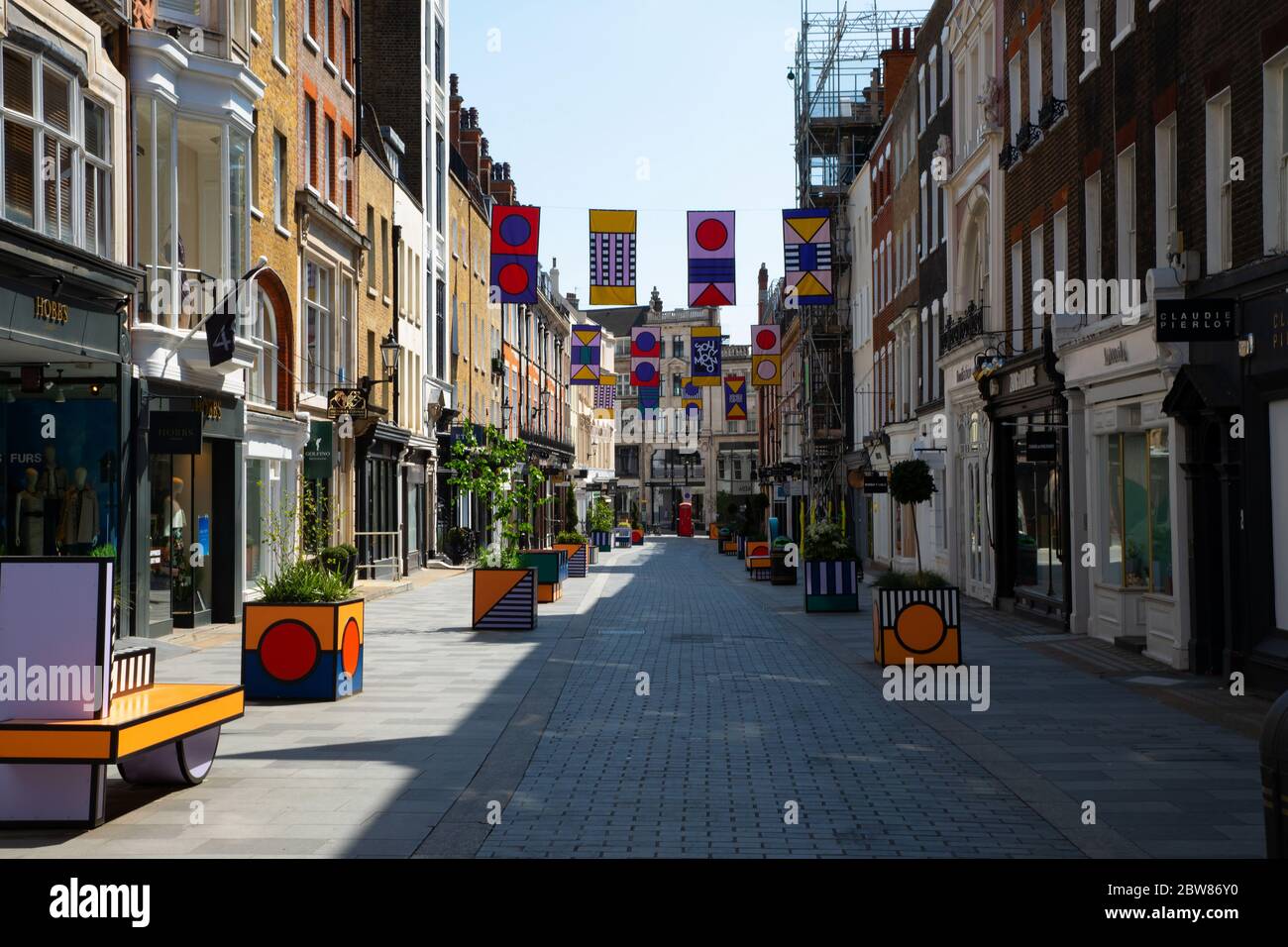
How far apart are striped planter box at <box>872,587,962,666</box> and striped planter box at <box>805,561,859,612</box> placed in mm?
8934

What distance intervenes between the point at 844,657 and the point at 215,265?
36.7 ft

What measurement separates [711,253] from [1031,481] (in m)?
8.39

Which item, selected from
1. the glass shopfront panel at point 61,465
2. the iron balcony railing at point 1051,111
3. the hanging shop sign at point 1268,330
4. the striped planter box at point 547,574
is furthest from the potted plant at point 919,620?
the striped planter box at point 547,574

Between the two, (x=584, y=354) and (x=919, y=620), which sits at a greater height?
(x=584, y=354)

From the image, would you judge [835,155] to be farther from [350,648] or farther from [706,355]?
[350,648]

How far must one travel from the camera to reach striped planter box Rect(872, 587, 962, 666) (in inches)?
615

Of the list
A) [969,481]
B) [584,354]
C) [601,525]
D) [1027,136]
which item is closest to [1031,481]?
[969,481]

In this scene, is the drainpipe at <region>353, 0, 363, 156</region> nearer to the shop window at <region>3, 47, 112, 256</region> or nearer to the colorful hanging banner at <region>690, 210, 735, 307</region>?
the colorful hanging banner at <region>690, 210, 735, 307</region>

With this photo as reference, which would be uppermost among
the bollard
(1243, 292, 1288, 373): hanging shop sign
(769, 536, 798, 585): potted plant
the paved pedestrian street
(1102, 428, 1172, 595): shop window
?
(1243, 292, 1288, 373): hanging shop sign

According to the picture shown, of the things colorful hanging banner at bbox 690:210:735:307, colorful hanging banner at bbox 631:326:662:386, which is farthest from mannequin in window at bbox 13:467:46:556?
colorful hanging banner at bbox 631:326:662:386

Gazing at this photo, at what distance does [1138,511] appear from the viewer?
18.0 meters
